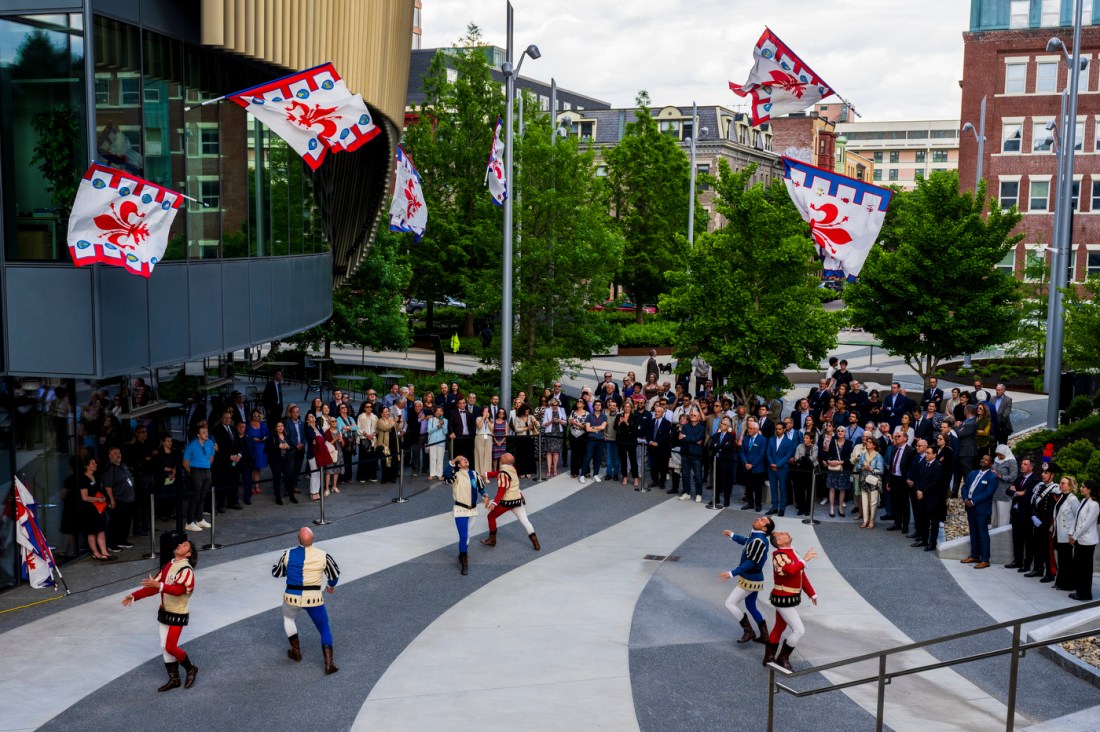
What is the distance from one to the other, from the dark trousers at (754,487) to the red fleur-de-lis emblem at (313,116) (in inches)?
379

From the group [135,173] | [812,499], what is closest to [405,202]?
[135,173]

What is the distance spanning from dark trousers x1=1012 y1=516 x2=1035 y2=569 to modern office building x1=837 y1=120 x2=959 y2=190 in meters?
183

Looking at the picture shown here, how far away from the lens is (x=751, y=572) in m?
12.9

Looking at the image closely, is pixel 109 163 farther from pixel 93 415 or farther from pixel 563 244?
pixel 563 244

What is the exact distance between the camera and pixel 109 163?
16.1 meters

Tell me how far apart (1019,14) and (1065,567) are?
48.5 meters

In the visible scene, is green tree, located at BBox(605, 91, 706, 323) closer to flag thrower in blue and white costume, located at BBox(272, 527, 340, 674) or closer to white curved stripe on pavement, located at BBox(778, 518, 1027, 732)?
white curved stripe on pavement, located at BBox(778, 518, 1027, 732)

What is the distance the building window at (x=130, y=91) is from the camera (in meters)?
16.4

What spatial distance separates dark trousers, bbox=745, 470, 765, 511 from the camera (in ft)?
67.1

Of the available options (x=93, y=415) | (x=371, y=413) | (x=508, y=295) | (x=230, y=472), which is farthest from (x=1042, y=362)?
(x=93, y=415)

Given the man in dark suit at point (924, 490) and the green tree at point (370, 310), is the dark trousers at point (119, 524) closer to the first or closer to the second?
the man in dark suit at point (924, 490)

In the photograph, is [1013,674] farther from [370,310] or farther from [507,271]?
[370,310]

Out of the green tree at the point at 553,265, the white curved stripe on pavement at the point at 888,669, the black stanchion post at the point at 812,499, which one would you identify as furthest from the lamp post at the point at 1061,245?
the white curved stripe on pavement at the point at 888,669

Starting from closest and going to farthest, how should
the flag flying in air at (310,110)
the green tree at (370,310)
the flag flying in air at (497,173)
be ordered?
the flag flying in air at (310,110) → the flag flying in air at (497,173) → the green tree at (370,310)
